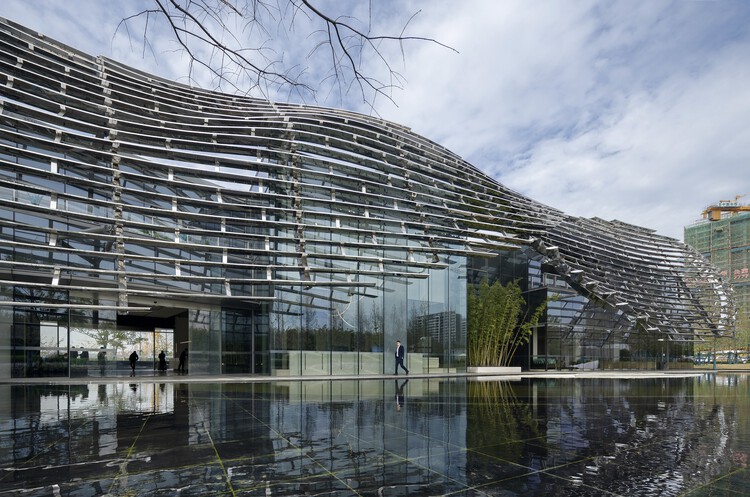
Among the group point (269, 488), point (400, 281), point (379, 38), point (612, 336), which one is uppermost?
point (379, 38)

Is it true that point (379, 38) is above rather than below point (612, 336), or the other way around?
above

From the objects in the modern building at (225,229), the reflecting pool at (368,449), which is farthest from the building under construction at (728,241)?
the reflecting pool at (368,449)

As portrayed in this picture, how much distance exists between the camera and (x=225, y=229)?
1923 centimetres

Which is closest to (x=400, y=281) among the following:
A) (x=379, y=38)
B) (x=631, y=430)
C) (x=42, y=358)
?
(x=42, y=358)

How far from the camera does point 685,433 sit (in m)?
7.39

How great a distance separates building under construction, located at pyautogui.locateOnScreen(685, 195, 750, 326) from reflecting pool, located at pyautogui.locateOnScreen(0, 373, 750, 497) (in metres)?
86.2

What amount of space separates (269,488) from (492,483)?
1907mm

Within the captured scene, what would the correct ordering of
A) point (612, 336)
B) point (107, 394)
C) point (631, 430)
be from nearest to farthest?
point (631, 430) < point (107, 394) < point (612, 336)

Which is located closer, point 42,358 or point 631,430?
point 631,430

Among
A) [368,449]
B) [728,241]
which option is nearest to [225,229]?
[368,449]

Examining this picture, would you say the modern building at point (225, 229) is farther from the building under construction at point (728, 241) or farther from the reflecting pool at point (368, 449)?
the building under construction at point (728, 241)

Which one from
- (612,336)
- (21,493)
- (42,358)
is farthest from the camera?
(612,336)

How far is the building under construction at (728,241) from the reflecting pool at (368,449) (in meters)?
86.2

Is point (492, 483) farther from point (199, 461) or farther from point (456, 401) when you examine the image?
point (456, 401)
